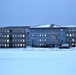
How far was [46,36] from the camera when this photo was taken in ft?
269

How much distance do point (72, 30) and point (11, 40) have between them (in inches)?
1021

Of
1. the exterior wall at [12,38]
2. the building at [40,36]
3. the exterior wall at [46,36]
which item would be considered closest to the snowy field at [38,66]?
the building at [40,36]

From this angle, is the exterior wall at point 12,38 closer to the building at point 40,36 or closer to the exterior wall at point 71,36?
the building at point 40,36

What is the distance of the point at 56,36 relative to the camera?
81625 millimetres

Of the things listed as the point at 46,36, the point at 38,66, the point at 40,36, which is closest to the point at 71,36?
the point at 46,36

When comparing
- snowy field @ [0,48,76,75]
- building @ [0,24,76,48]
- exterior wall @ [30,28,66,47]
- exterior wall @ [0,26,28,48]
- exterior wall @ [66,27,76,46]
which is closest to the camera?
snowy field @ [0,48,76,75]

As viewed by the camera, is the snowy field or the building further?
the building

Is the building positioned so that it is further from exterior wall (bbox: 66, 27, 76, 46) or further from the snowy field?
the snowy field

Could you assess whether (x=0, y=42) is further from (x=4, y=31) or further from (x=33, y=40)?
(x=33, y=40)

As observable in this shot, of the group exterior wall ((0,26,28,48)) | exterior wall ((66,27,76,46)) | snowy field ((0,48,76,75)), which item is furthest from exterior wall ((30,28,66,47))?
snowy field ((0,48,76,75))

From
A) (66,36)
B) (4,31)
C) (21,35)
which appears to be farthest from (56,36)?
(4,31)

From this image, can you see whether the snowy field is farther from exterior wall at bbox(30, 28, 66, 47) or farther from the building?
exterior wall at bbox(30, 28, 66, 47)

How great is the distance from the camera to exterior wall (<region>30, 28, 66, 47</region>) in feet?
266

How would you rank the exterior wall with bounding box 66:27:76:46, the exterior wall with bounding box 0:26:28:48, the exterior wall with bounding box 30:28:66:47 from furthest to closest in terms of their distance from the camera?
the exterior wall with bounding box 0:26:28:48 < the exterior wall with bounding box 66:27:76:46 < the exterior wall with bounding box 30:28:66:47
